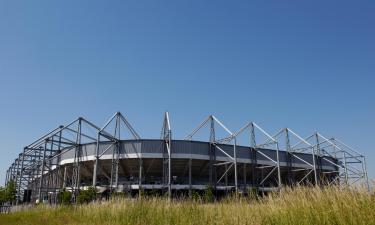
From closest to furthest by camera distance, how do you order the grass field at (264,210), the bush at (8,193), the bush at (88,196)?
the grass field at (264,210) < the bush at (88,196) < the bush at (8,193)

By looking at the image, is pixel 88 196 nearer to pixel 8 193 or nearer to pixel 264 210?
pixel 8 193

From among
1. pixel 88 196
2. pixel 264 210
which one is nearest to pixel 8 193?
pixel 88 196

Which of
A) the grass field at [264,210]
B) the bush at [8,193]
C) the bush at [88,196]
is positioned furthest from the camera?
the bush at [8,193]

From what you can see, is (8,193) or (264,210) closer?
(264,210)

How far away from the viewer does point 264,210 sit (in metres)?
10.2

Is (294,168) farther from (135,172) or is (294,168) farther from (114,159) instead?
(114,159)

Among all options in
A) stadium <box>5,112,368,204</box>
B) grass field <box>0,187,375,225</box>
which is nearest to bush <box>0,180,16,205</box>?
stadium <box>5,112,368,204</box>

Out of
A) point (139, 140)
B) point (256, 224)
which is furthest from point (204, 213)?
point (139, 140)

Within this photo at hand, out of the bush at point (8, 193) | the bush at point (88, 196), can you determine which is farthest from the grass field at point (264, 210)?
the bush at point (8, 193)

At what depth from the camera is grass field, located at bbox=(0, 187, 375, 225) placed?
768cm

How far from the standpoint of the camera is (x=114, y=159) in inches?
2024

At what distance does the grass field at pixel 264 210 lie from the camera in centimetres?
768

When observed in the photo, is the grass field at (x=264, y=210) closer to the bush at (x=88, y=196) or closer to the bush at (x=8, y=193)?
the bush at (x=88, y=196)

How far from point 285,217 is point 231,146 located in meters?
46.3
